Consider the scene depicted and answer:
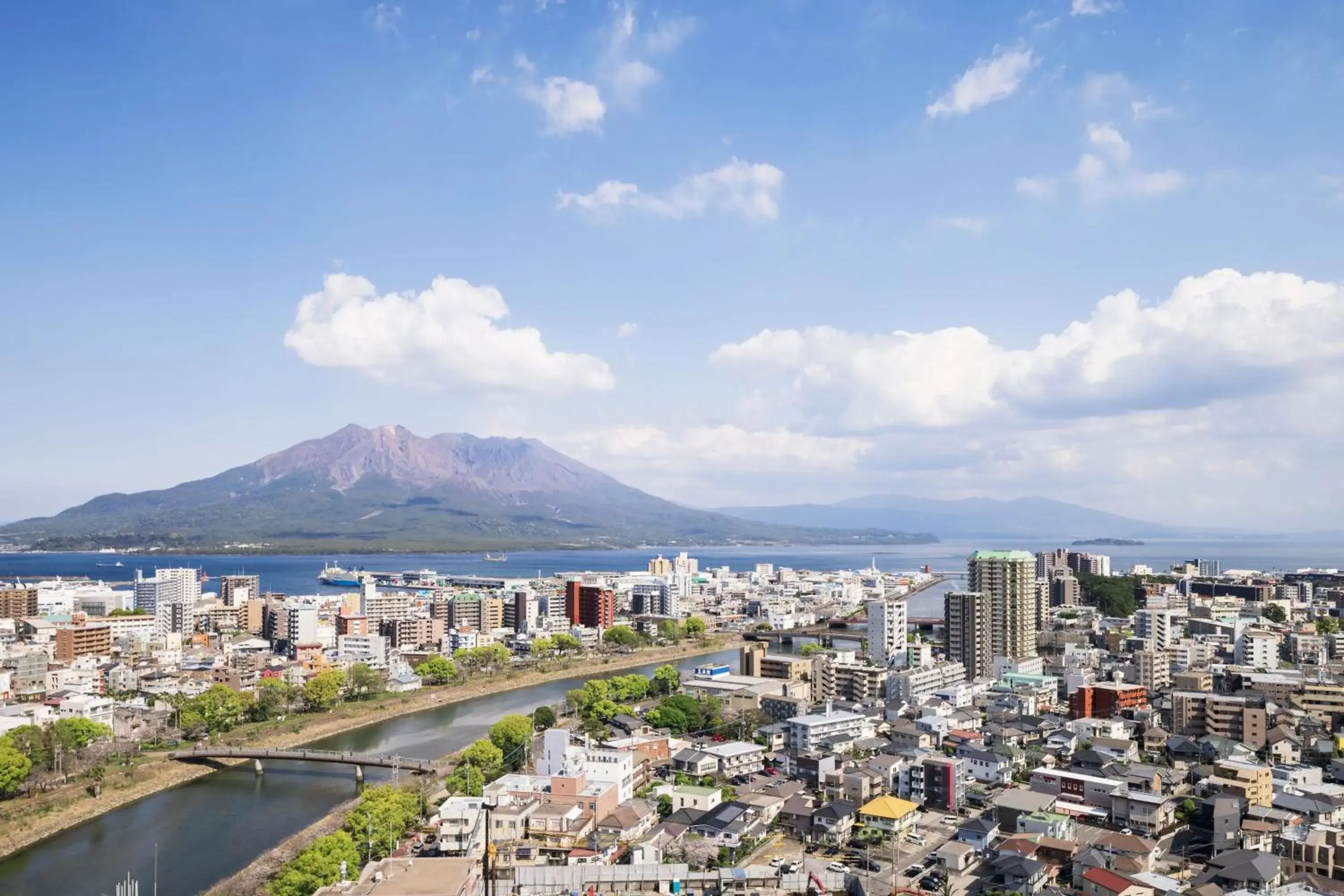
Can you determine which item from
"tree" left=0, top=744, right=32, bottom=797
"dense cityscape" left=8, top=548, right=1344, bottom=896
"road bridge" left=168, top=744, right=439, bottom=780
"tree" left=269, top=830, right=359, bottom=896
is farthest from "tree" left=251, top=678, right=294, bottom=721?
"tree" left=269, top=830, right=359, bottom=896

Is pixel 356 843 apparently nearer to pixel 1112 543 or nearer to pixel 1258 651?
pixel 1258 651

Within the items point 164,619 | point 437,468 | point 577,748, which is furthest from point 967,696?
point 437,468

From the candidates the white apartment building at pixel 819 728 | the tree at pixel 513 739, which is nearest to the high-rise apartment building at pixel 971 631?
the white apartment building at pixel 819 728

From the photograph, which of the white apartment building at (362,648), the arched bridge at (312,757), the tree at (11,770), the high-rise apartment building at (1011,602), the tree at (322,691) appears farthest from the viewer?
the white apartment building at (362,648)

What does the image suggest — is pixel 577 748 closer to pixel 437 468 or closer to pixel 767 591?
pixel 767 591

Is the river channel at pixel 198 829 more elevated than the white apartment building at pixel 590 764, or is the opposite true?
the white apartment building at pixel 590 764

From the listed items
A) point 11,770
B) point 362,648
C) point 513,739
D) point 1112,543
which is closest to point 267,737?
point 11,770

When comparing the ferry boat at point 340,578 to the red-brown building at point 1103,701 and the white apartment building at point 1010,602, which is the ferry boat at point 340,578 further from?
the red-brown building at point 1103,701
